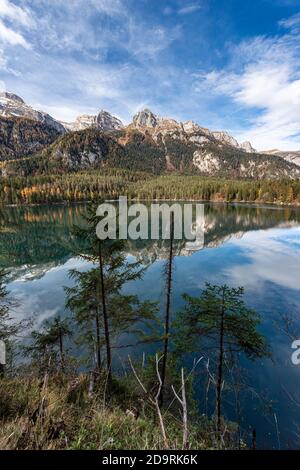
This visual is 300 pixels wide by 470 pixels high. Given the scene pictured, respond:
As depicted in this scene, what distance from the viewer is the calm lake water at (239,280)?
42.0 feet

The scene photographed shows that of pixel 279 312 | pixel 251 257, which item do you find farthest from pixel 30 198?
pixel 279 312

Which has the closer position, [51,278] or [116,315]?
[116,315]

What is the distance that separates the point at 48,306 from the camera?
987 inches

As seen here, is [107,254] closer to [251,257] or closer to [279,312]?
[279,312]

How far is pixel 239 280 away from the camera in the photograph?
1224 inches

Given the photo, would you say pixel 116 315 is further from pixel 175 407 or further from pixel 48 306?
pixel 48 306

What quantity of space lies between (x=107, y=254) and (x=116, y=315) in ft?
10.3

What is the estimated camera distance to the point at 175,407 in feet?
37.8

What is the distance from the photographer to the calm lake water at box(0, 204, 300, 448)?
12.8 m
